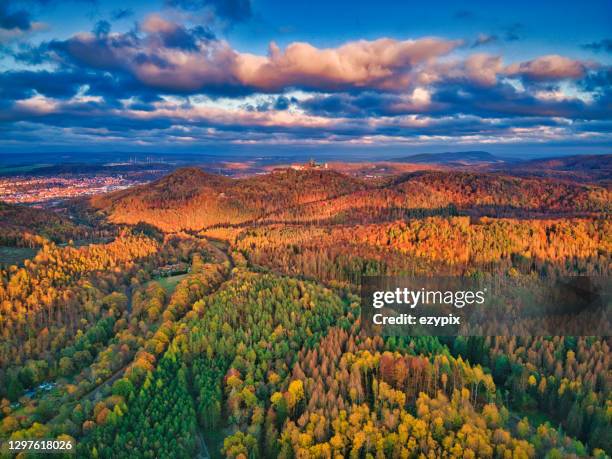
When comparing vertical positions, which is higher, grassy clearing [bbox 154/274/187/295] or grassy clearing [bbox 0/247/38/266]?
grassy clearing [bbox 0/247/38/266]

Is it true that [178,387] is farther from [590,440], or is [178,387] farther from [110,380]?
[590,440]

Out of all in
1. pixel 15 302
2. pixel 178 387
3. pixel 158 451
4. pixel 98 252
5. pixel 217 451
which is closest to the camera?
pixel 158 451

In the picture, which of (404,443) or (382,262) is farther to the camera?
(382,262)

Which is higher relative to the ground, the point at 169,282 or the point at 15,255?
the point at 15,255

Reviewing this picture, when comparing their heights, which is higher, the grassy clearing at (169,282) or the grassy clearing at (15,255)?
the grassy clearing at (15,255)

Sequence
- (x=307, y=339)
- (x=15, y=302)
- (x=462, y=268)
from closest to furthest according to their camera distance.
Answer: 1. (x=307, y=339)
2. (x=15, y=302)
3. (x=462, y=268)

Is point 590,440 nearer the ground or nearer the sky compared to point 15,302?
nearer the ground

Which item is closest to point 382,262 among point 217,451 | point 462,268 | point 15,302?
point 462,268

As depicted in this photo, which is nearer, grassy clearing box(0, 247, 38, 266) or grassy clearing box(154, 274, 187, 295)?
grassy clearing box(154, 274, 187, 295)

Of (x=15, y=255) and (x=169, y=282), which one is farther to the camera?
(x=15, y=255)

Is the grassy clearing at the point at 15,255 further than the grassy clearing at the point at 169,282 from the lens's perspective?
Yes

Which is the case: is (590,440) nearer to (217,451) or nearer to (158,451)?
(217,451)
